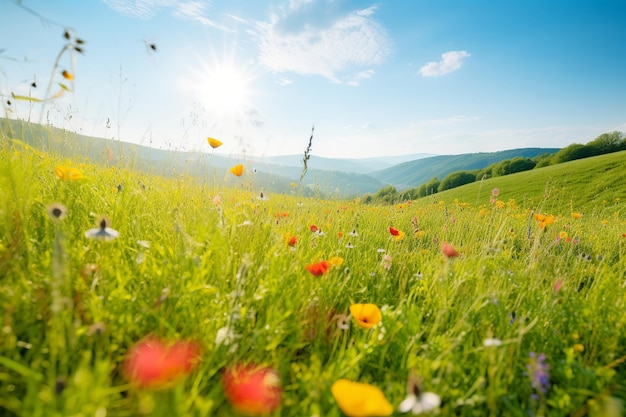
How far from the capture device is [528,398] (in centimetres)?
133

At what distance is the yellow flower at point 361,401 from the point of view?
2.63 ft

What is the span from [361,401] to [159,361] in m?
0.70

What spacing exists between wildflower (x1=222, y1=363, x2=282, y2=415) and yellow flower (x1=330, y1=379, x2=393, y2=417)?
0.26m

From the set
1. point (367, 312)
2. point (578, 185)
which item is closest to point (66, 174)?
point (367, 312)

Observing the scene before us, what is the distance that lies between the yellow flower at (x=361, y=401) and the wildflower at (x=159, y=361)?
0.48m

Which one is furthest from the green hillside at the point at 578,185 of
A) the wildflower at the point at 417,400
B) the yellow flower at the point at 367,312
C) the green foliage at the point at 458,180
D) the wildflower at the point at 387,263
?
the green foliage at the point at 458,180

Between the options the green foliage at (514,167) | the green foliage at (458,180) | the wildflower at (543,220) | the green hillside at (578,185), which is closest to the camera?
the wildflower at (543,220)

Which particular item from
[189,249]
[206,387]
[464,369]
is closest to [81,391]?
[206,387]

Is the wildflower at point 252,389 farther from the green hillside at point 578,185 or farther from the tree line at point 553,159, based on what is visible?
the tree line at point 553,159

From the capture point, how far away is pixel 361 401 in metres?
0.84

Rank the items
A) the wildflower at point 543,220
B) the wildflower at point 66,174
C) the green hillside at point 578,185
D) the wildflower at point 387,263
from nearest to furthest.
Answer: the wildflower at point 66,174 < the wildflower at point 387,263 < the wildflower at point 543,220 < the green hillside at point 578,185

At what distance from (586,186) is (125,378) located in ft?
105

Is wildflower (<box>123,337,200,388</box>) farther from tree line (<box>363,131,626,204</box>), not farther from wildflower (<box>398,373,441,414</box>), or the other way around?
tree line (<box>363,131,626,204</box>)

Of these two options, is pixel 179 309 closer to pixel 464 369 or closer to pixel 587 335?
pixel 464 369
